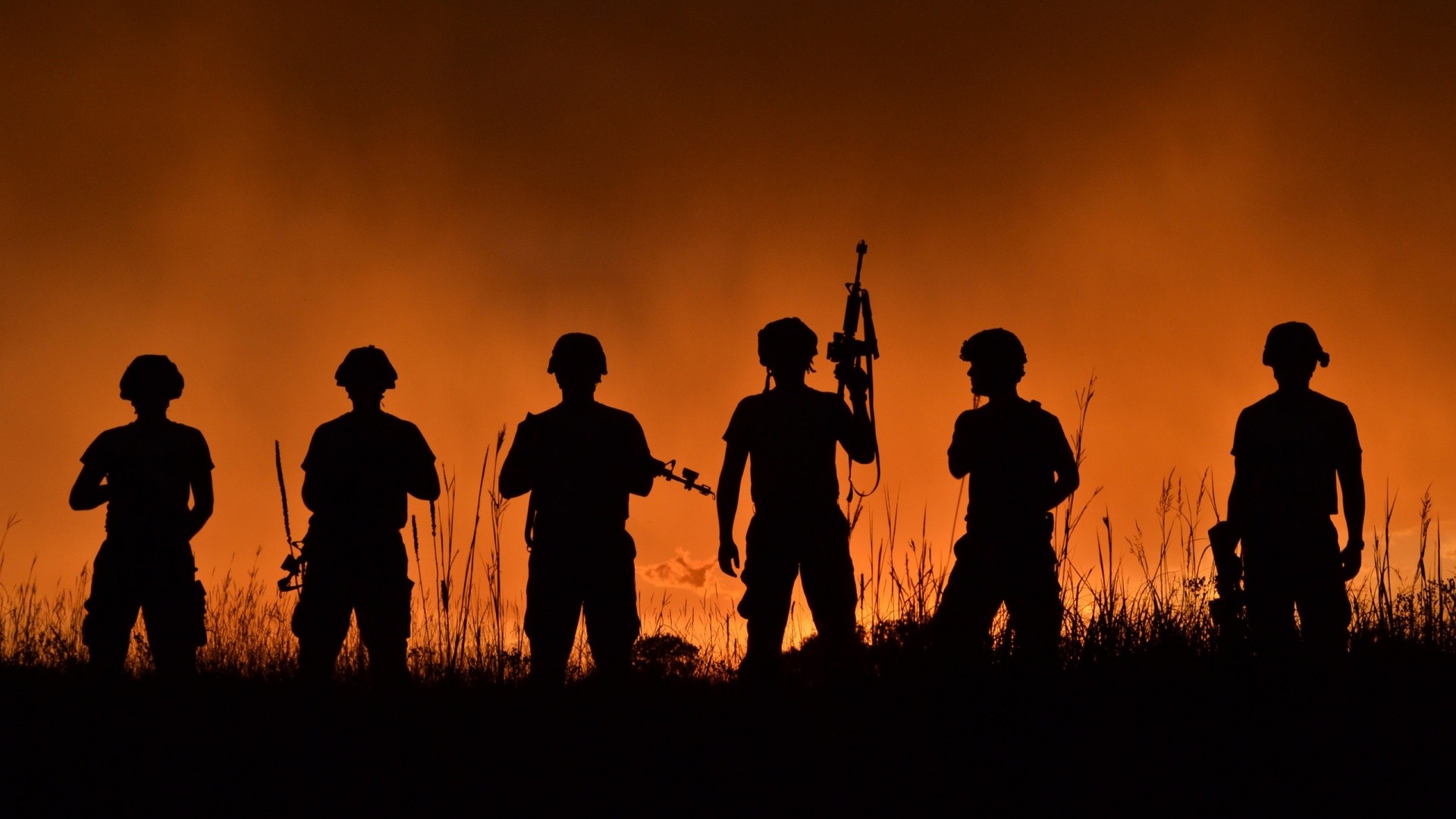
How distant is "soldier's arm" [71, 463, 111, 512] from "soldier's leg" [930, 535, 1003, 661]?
4120mm

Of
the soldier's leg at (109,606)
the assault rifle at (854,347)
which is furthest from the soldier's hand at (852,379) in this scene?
the soldier's leg at (109,606)

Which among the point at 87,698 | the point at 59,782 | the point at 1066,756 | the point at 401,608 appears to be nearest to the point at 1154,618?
the point at 1066,756

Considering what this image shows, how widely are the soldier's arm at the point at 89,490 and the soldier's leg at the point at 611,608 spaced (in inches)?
101

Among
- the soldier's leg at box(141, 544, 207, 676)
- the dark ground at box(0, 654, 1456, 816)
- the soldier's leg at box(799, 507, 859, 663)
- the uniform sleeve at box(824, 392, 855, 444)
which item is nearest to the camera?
the dark ground at box(0, 654, 1456, 816)

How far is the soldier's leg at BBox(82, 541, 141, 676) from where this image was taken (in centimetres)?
579

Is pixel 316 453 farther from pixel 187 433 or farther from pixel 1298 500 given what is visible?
pixel 1298 500

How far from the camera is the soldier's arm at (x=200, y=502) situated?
594cm

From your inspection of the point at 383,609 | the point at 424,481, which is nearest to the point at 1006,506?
the point at 424,481

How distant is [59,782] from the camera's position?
379cm

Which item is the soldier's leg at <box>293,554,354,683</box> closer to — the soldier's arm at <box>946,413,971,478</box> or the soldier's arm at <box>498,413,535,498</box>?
the soldier's arm at <box>498,413,535,498</box>

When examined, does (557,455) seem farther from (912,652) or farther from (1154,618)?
(1154,618)

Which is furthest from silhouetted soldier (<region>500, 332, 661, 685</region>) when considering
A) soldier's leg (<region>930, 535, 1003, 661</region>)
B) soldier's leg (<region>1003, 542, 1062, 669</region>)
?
soldier's leg (<region>1003, 542, 1062, 669</region>)

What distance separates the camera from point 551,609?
Answer: 5.23 metres

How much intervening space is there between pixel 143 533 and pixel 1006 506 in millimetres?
4211
